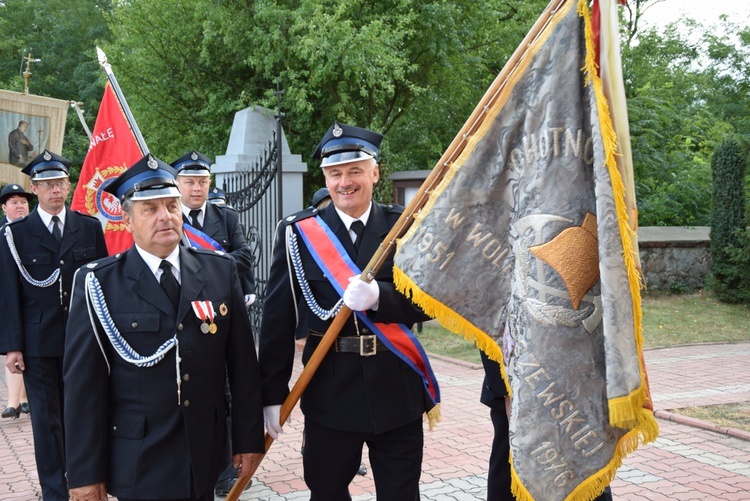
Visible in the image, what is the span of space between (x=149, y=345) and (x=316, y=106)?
12004 mm

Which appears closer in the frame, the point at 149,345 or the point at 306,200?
the point at 149,345

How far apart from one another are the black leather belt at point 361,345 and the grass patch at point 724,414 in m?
4.43

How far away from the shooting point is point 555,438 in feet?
8.58

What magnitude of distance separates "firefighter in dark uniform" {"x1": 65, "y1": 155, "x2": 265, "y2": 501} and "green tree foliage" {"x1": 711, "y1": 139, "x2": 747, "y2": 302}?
14065mm

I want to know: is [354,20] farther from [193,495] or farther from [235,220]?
[193,495]

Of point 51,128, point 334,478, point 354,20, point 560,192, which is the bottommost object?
point 334,478

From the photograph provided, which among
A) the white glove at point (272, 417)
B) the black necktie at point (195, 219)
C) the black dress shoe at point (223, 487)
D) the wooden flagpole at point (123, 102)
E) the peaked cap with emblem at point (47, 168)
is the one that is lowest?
the black dress shoe at point (223, 487)

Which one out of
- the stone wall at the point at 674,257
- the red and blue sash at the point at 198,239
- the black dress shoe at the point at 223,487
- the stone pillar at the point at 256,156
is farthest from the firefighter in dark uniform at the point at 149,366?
the stone wall at the point at 674,257

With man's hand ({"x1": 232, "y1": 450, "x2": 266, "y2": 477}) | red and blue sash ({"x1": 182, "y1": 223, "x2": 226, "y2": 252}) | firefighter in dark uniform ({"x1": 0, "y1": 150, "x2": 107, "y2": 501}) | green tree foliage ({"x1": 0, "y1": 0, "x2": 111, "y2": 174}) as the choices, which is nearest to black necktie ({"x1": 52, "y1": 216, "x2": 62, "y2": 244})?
firefighter in dark uniform ({"x1": 0, "y1": 150, "x2": 107, "y2": 501})

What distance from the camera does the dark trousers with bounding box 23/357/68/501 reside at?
480 centimetres

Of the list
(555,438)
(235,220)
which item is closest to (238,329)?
(555,438)

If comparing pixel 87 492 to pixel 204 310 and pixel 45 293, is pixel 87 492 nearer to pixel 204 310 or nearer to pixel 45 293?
pixel 204 310

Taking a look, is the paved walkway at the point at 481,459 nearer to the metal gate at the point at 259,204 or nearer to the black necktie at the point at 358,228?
the black necktie at the point at 358,228

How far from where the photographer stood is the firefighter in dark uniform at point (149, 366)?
9.37ft
